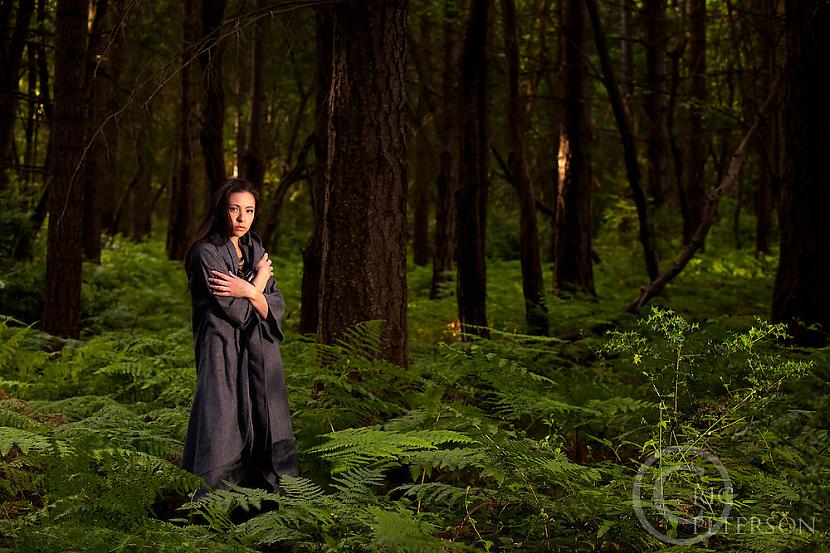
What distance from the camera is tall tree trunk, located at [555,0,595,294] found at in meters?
12.1

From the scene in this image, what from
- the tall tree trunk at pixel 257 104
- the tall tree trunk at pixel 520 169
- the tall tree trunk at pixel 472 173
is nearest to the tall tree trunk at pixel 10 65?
the tall tree trunk at pixel 257 104

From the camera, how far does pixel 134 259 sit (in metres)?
16.1

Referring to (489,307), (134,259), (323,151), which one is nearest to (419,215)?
(134,259)

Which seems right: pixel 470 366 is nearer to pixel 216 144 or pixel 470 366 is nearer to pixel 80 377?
pixel 80 377

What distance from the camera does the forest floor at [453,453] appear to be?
3346 mm

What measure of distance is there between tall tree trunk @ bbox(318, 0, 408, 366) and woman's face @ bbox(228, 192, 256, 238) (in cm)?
81

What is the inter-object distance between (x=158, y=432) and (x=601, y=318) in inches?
242

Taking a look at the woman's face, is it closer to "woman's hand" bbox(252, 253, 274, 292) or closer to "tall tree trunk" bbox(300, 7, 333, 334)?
"woman's hand" bbox(252, 253, 274, 292)

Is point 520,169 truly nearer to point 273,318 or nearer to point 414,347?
point 414,347

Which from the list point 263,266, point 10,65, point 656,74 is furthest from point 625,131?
point 10,65

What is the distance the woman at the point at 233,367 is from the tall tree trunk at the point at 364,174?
30.1 inches

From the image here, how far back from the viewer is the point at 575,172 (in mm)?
12133

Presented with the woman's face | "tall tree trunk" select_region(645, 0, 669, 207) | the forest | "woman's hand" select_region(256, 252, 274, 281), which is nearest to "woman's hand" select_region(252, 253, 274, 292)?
"woman's hand" select_region(256, 252, 274, 281)

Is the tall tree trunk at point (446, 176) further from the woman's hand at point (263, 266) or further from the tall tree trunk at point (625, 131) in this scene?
the woman's hand at point (263, 266)
